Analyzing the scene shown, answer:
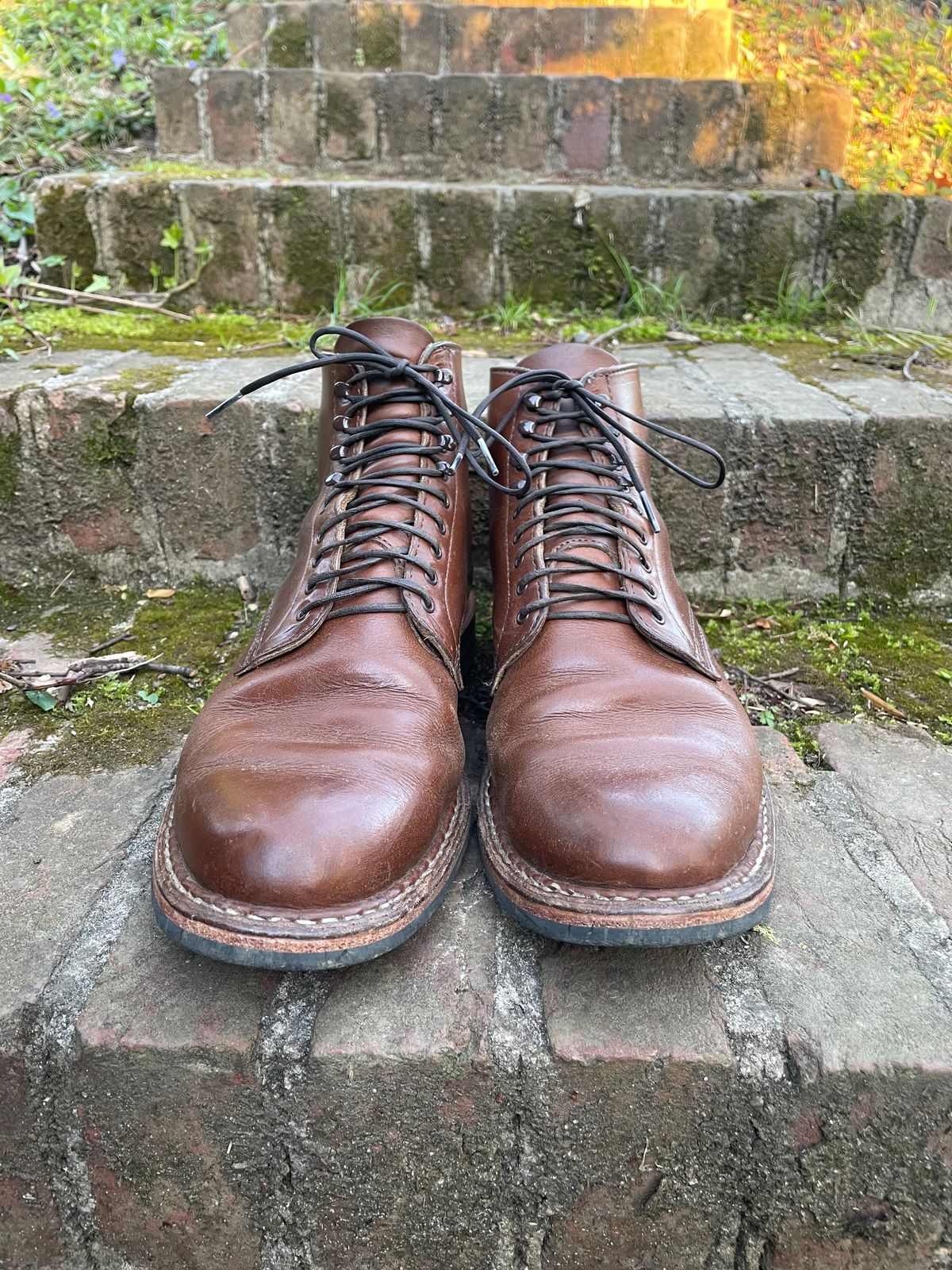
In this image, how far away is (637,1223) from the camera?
97cm

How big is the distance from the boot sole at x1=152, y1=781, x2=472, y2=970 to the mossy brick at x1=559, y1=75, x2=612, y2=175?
2.97 metres

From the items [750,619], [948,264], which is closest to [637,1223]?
[750,619]

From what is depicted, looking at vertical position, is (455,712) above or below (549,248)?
below

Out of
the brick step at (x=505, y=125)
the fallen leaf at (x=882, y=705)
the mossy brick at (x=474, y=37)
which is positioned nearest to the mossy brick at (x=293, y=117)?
the brick step at (x=505, y=125)

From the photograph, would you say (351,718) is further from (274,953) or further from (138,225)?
(138,225)

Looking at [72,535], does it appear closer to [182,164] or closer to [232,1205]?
[232,1205]

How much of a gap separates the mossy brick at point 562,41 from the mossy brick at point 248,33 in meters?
1.17

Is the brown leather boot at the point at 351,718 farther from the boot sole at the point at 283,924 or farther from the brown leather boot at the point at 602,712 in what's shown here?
the brown leather boot at the point at 602,712

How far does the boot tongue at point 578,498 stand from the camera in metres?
1.34

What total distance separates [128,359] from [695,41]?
2966 mm

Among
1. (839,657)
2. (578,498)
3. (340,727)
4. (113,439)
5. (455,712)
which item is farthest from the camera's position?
(113,439)

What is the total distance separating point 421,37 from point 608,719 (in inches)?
141

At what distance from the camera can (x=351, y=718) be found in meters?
1.14

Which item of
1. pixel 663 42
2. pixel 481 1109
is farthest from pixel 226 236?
pixel 481 1109
